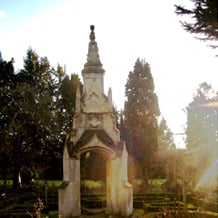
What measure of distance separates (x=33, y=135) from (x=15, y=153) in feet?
7.63

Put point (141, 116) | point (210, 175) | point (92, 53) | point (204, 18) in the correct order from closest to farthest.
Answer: point (204, 18) → point (92, 53) → point (141, 116) → point (210, 175)

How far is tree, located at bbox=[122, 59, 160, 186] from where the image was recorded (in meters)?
35.2

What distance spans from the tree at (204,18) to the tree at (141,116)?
27.4m

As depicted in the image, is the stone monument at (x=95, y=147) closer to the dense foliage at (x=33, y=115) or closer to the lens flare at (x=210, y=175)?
the dense foliage at (x=33, y=115)

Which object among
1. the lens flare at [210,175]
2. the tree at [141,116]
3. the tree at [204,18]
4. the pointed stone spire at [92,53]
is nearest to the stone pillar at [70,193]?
the pointed stone spire at [92,53]

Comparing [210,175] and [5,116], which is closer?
[5,116]

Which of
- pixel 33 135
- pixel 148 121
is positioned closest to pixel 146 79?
pixel 148 121

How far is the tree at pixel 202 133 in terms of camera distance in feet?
118

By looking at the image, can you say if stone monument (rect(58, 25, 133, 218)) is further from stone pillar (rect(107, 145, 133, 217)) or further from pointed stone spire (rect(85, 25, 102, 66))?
pointed stone spire (rect(85, 25, 102, 66))

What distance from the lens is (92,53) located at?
66.6ft

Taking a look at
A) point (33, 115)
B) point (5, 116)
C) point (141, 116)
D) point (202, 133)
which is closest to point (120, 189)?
point (33, 115)

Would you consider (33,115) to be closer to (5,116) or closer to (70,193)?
(5,116)

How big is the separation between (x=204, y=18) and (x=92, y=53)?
1359 centimetres

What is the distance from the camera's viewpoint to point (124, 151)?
61.6ft
